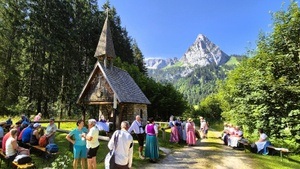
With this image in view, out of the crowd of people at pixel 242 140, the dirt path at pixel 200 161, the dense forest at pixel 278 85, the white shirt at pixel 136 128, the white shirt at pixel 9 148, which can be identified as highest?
the dense forest at pixel 278 85

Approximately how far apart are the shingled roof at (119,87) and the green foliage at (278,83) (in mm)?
8631

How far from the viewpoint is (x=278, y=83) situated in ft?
53.2

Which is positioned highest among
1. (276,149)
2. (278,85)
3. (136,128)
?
(278,85)

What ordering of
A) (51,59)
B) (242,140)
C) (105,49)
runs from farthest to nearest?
1. (51,59)
2. (105,49)
3. (242,140)

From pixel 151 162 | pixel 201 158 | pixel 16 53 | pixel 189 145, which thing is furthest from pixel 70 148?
pixel 16 53

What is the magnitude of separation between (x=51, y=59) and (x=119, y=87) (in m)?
19.3

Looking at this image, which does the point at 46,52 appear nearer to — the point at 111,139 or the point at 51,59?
the point at 51,59

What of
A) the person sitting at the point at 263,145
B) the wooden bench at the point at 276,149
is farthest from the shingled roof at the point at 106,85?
the person sitting at the point at 263,145

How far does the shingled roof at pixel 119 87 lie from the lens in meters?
18.5

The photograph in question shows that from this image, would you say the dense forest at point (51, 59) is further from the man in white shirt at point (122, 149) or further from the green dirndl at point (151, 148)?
the man in white shirt at point (122, 149)

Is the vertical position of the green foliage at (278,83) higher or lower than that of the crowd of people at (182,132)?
higher

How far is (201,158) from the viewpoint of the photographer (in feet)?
39.2

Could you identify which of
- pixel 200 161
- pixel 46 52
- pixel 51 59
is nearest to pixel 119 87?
pixel 200 161

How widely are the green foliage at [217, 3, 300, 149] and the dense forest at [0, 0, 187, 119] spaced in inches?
815
